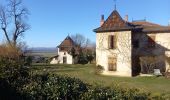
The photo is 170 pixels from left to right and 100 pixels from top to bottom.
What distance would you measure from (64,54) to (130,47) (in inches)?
1438

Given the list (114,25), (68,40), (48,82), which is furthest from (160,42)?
(68,40)

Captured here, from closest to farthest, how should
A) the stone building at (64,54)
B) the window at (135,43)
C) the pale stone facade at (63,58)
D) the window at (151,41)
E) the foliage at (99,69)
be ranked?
1. the window at (151,41)
2. the window at (135,43)
3. the foliage at (99,69)
4. the pale stone facade at (63,58)
5. the stone building at (64,54)

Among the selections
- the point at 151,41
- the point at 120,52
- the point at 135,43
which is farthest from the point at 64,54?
the point at 151,41

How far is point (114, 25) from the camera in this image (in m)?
40.0

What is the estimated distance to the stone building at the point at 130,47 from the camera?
38.9 metres

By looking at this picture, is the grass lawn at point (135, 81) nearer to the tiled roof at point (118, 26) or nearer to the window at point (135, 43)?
the window at point (135, 43)

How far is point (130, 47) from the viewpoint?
1533 inches

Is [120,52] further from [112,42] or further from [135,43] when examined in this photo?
[135,43]

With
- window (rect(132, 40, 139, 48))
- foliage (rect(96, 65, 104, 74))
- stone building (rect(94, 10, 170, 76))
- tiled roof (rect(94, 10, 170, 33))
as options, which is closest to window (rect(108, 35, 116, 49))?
stone building (rect(94, 10, 170, 76))

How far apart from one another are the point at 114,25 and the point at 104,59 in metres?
4.71

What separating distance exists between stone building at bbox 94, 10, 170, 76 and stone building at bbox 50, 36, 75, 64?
101 feet

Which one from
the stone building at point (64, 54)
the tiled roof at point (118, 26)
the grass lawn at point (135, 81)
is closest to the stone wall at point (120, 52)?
the tiled roof at point (118, 26)

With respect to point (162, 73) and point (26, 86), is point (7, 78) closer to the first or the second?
point (26, 86)

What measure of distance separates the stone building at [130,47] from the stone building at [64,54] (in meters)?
30.7
